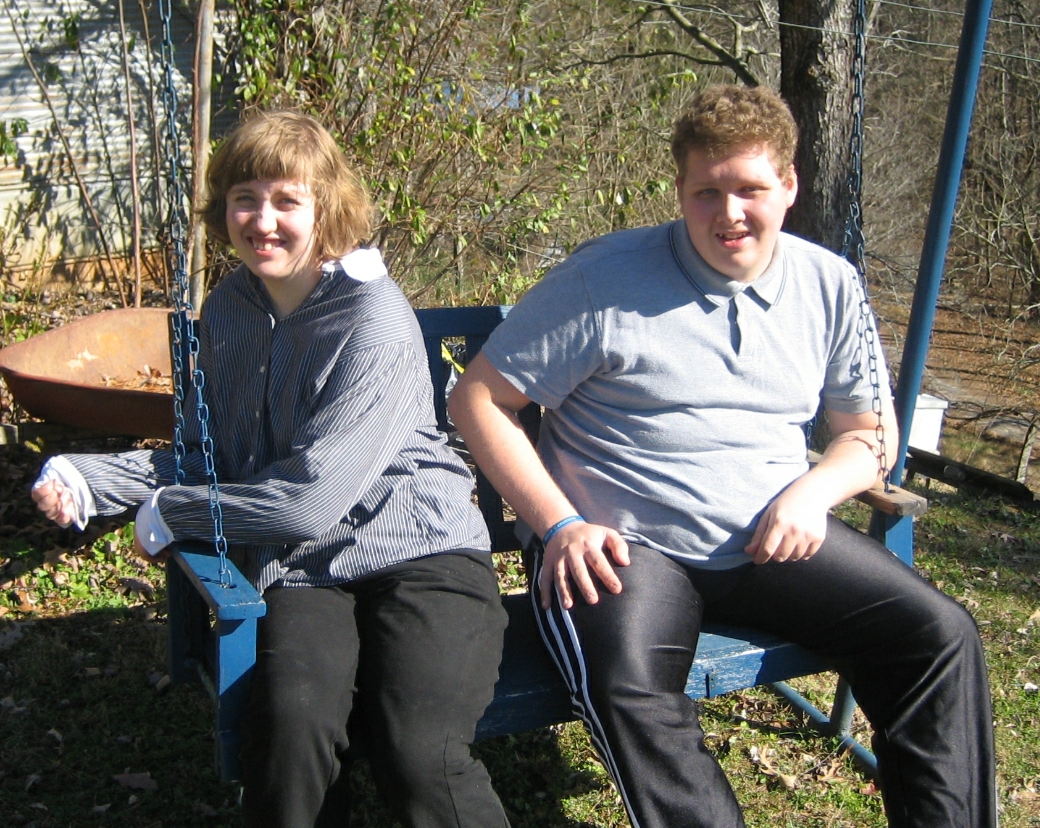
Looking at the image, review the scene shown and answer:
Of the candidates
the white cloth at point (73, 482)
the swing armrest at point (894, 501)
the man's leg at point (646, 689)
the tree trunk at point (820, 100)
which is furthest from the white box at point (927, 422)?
the white cloth at point (73, 482)

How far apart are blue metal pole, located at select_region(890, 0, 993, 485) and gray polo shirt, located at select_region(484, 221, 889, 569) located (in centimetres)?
46

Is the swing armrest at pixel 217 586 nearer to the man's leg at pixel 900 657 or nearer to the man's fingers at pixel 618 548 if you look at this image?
the man's fingers at pixel 618 548

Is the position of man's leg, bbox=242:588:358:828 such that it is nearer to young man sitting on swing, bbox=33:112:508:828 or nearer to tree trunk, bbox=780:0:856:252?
young man sitting on swing, bbox=33:112:508:828

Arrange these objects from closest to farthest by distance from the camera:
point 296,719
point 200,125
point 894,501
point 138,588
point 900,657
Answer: point 296,719
point 900,657
point 894,501
point 138,588
point 200,125

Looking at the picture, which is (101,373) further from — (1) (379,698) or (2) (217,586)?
(1) (379,698)

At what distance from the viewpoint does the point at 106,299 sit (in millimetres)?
6699

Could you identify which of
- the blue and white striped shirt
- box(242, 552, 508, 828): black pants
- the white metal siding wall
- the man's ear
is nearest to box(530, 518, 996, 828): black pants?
box(242, 552, 508, 828): black pants

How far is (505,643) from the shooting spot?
2.55 meters

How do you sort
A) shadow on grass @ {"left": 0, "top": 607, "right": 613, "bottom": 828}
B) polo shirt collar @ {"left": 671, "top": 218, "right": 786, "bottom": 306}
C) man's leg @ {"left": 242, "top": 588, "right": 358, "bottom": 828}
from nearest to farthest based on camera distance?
man's leg @ {"left": 242, "top": 588, "right": 358, "bottom": 828}
polo shirt collar @ {"left": 671, "top": 218, "right": 786, "bottom": 306}
shadow on grass @ {"left": 0, "top": 607, "right": 613, "bottom": 828}

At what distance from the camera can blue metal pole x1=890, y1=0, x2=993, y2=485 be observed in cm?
268

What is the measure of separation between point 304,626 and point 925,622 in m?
1.31

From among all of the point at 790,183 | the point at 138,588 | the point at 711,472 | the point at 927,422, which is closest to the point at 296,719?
the point at 711,472

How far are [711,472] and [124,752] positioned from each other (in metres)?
1.85

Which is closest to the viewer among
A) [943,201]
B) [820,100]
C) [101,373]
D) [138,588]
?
[943,201]
